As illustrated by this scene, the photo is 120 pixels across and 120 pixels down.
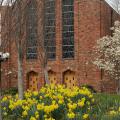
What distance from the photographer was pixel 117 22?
3316 cm

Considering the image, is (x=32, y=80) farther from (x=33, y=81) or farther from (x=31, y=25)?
(x=31, y=25)

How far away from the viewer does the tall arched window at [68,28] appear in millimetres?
36031

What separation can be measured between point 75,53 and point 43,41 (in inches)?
522

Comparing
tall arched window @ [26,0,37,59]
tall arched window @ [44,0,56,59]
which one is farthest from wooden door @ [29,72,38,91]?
tall arched window @ [26,0,37,59]

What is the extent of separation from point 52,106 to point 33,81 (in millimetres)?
24397

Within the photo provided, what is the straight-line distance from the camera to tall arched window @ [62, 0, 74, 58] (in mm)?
36031

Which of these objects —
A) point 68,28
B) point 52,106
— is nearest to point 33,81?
point 68,28

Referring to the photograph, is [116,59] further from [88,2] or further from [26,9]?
[26,9]

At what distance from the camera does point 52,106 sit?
1270 centimetres

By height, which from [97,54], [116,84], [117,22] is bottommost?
[116,84]

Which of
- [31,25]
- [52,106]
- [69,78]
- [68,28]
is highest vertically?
[68,28]

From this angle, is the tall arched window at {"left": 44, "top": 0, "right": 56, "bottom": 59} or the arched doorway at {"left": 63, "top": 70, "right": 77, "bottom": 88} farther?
the arched doorway at {"left": 63, "top": 70, "right": 77, "bottom": 88}

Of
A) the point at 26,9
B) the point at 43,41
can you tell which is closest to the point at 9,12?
the point at 26,9

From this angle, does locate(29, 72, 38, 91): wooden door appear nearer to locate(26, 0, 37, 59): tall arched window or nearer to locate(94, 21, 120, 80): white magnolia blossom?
locate(94, 21, 120, 80): white magnolia blossom
